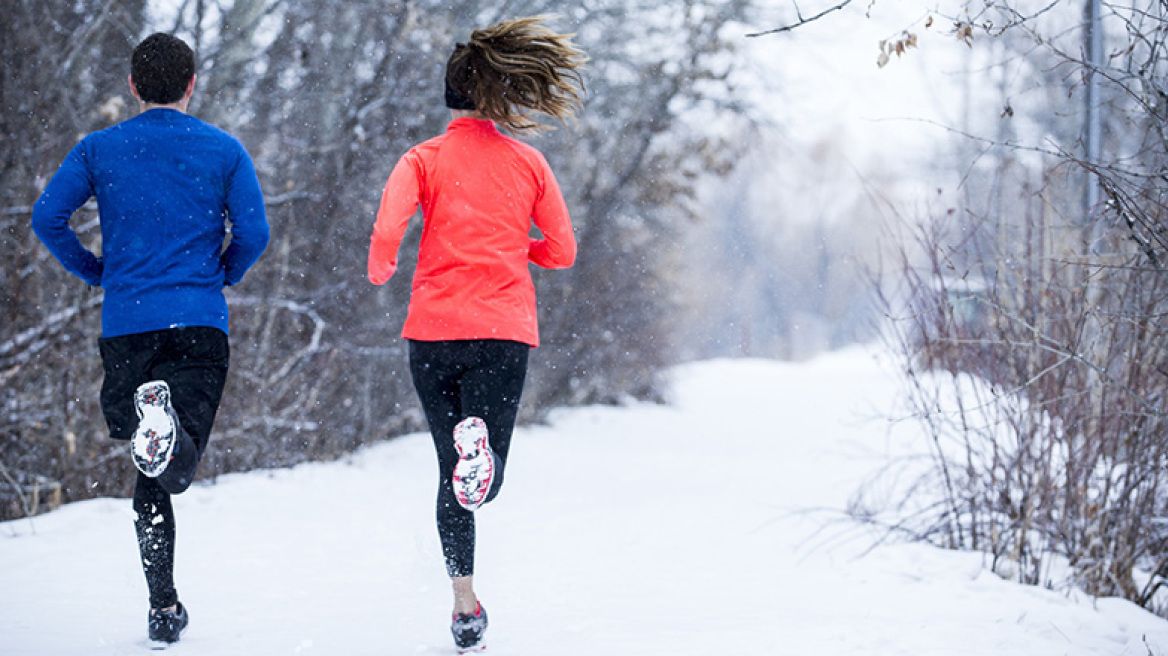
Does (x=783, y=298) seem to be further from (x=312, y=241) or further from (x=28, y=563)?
(x=28, y=563)

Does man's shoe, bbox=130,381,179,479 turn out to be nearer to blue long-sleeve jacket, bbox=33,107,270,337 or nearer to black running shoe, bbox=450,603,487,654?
blue long-sleeve jacket, bbox=33,107,270,337

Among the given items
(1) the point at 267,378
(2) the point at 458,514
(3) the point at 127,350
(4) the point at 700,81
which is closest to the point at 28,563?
(3) the point at 127,350

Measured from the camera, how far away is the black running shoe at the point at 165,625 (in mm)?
2855

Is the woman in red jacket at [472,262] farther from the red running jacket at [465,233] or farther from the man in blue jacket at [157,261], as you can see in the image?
the man in blue jacket at [157,261]

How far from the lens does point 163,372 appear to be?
2.85m

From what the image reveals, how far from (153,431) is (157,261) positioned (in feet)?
1.70

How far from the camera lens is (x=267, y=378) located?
24.3 ft

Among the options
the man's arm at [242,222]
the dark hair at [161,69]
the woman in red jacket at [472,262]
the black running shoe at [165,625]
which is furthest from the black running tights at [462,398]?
the dark hair at [161,69]

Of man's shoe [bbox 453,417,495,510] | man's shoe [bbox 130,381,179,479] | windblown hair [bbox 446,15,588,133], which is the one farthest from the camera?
windblown hair [bbox 446,15,588,133]

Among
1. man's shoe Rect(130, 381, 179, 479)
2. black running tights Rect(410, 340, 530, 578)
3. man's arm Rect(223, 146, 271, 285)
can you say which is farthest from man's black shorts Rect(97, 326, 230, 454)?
black running tights Rect(410, 340, 530, 578)

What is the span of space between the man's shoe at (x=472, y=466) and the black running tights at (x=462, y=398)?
6cm

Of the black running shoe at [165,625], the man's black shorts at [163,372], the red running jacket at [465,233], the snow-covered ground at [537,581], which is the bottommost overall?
the snow-covered ground at [537,581]

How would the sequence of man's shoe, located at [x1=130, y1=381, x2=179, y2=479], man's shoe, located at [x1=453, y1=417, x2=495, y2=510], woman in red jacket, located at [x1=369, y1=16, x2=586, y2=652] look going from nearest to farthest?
1. man's shoe, located at [x1=130, y1=381, x2=179, y2=479]
2. man's shoe, located at [x1=453, y1=417, x2=495, y2=510]
3. woman in red jacket, located at [x1=369, y1=16, x2=586, y2=652]

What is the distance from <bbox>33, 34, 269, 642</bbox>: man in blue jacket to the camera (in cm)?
281
